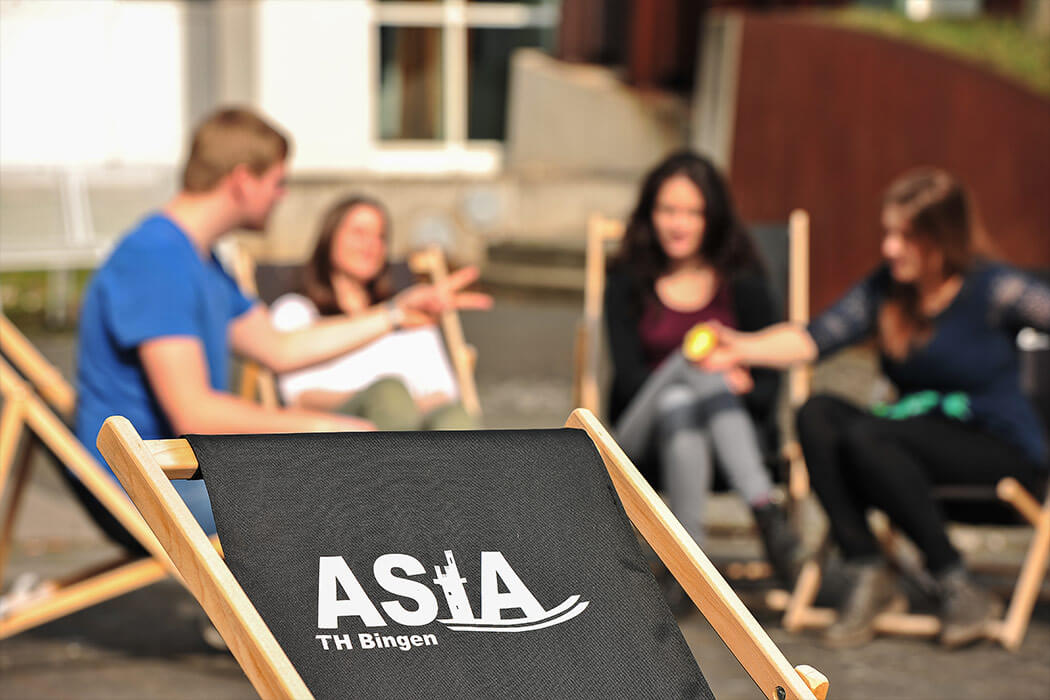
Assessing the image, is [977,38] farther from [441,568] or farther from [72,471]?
[441,568]

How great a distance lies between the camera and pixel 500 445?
2.26 metres

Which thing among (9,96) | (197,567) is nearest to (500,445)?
(197,567)

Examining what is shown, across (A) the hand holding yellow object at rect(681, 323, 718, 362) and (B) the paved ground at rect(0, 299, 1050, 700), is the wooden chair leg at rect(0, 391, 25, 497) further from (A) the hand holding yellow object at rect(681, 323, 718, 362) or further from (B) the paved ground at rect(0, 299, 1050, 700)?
(A) the hand holding yellow object at rect(681, 323, 718, 362)

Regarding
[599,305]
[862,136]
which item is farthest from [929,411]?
[862,136]

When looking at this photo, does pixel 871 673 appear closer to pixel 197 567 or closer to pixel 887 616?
pixel 887 616

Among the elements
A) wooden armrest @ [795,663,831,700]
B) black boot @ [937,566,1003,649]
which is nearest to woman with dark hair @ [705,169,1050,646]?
black boot @ [937,566,1003,649]

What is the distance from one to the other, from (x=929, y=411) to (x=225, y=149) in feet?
6.63

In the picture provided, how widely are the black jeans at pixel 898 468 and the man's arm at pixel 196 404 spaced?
1.34 meters

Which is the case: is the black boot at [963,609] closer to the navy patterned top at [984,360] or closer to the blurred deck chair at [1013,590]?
the blurred deck chair at [1013,590]

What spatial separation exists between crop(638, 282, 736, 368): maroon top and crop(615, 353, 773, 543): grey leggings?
275 mm

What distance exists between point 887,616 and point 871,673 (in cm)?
31

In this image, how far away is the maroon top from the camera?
4289 millimetres

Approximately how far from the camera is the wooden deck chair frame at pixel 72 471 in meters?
3.21

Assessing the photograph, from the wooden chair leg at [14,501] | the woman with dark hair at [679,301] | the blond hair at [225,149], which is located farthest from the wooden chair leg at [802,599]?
the wooden chair leg at [14,501]
